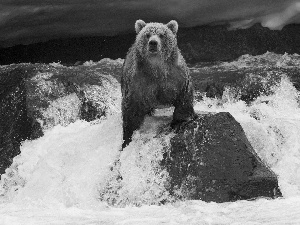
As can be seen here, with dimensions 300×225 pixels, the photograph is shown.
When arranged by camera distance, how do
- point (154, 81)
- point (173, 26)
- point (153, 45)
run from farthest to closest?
point (173, 26) → point (154, 81) → point (153, 45)

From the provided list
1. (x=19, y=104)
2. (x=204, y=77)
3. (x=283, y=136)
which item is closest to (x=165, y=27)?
(x=283, y=136)

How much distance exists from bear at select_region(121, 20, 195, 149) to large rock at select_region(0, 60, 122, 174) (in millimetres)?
2210

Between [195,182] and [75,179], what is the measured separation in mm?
1382

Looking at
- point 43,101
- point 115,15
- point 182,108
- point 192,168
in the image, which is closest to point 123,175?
point 192,168

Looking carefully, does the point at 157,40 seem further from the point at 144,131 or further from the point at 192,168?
the point at 192,168

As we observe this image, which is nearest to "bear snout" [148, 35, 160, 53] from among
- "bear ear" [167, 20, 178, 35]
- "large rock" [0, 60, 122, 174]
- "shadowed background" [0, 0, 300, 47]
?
"bear ear" [167, 20, 178, 35]

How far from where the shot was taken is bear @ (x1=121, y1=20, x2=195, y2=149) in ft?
17.3

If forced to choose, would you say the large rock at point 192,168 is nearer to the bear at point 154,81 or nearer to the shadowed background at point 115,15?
the bear at point 154,81

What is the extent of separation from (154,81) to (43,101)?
2.68 meters

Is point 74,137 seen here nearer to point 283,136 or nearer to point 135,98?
point 135,98

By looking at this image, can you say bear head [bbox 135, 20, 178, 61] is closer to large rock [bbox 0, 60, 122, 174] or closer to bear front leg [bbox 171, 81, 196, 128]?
bear front leg [bbox 171, 81, 196, 128]

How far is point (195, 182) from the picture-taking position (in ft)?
15.4

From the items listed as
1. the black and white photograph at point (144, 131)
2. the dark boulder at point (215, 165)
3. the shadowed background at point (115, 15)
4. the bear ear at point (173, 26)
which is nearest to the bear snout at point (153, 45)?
the black and white photograph at point (144, 131)

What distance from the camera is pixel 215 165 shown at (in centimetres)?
473
